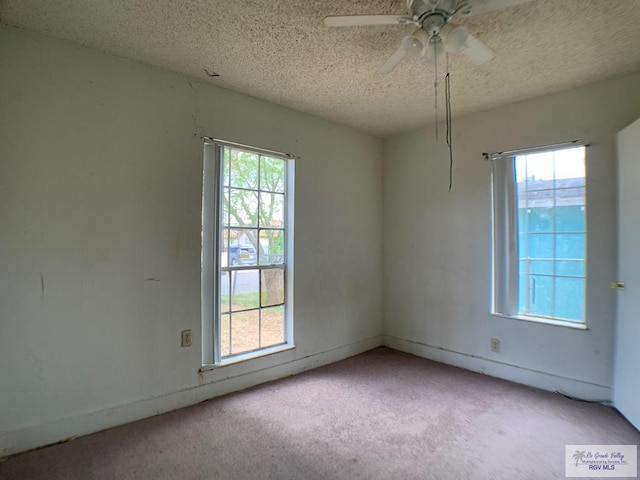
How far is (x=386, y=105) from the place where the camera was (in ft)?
9.82

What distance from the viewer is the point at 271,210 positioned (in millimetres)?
3020

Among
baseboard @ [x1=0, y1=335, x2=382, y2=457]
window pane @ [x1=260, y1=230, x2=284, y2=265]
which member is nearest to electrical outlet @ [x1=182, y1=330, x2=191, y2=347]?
baseboard @ [x1=0, y1=335, x2=382, y2=457]

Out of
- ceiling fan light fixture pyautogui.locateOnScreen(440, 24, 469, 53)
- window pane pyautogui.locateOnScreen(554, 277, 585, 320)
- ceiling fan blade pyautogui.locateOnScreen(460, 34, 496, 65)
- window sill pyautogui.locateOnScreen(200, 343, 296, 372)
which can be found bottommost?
window sill pyautogui.locateOnScreen(200, 343, 296, 372)

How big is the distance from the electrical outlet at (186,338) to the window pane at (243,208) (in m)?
0.91

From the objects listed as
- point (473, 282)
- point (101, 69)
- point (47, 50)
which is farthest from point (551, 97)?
point (47, 50)

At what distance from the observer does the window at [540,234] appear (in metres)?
2.65

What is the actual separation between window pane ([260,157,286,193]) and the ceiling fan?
1.59 m

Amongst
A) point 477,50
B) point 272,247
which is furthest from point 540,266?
point 272,247

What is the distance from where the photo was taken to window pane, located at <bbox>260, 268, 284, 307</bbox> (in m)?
2.95

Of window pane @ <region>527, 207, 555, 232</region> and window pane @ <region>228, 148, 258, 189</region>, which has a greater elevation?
window pane @ <region>228, 148, 258, 189</region>

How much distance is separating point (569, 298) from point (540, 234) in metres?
0.57

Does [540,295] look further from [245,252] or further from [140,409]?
[140,409]

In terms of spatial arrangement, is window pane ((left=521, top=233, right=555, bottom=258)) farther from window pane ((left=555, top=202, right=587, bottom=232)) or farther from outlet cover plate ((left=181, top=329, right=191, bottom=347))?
outlet cover plate ((left=181, top=329, right=191, bottom=347))

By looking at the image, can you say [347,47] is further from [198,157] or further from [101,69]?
[101,69]
